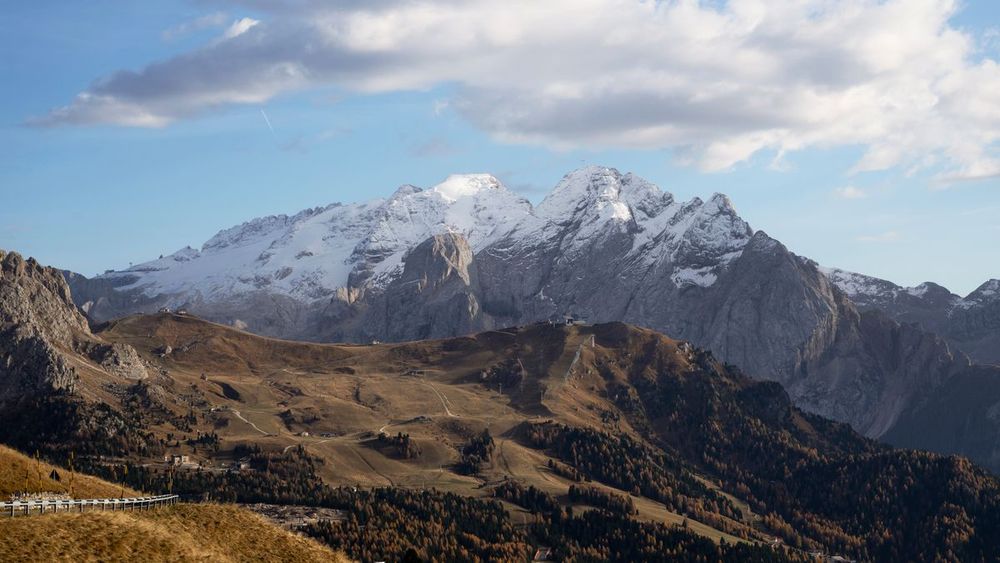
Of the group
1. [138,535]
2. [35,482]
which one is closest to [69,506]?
[138,535]

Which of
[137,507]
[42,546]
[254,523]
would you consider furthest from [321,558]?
[42,546]

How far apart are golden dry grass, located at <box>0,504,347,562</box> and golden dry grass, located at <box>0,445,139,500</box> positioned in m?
22.3

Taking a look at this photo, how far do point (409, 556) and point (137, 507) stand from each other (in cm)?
5714

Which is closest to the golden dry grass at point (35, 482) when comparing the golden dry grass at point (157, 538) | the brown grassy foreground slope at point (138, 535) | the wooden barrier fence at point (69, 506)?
the brown grassy foreground slope at point (138, 535)

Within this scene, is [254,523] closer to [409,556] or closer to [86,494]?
[86,494]

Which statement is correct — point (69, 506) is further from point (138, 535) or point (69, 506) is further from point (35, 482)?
point (35, 482)

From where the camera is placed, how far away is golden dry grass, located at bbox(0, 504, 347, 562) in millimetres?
118312

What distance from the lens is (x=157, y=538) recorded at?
12725cm

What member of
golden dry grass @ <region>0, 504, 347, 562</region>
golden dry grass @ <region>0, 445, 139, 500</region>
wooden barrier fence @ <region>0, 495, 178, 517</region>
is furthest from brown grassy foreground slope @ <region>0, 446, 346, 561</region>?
wooden barrier fence @ <region>0, 495, 178, 517</region>

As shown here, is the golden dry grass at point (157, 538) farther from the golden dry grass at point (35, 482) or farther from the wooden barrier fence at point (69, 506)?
the golden dry grass at point (35, 482)

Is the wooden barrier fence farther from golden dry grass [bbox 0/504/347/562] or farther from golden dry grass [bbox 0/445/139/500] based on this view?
golden dry grass [bbox 0/445/139/500]

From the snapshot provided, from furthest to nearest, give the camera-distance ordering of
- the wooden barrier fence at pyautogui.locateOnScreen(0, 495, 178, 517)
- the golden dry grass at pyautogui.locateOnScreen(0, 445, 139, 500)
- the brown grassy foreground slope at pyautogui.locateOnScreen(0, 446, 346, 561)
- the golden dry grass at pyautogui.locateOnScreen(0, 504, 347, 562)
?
the golden dry grass at pyautogui.locateOnScreen(0, 445, 139, 500) < the wooden barrier fence at pyautogui.locateOnScreen(0, 495, 178, 517) < the brown grassy foreground slope at pyautogui.locateOnScreen(0, 446, 346, 561) < the golden dry grass at pyautogui.locateOnScreen(0, 504, 347, 562)

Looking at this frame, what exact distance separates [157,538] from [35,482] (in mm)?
43250

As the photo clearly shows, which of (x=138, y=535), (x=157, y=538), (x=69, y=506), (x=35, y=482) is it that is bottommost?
(x=157, y=538)
